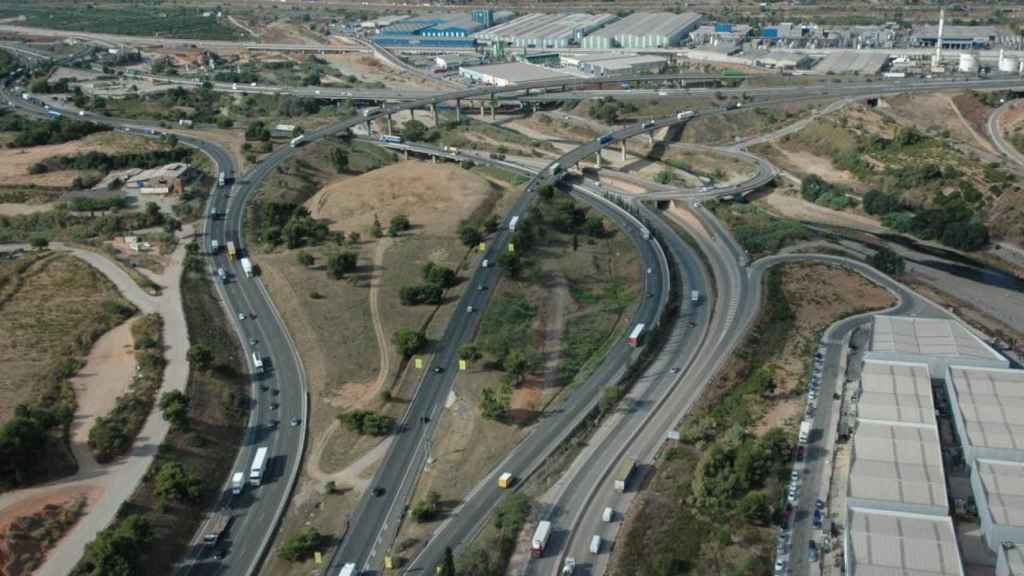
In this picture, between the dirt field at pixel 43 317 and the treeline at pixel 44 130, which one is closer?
the dirt field at pixel 43 317

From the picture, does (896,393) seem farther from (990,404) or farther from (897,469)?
(897,469)

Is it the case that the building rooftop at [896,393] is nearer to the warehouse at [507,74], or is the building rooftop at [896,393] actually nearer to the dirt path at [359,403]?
the dirt path at [359,403]

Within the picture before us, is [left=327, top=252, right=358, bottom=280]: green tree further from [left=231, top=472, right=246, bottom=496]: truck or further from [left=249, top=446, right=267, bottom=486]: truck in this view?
[left=231, top=472, right=246, bottom=496]: truck

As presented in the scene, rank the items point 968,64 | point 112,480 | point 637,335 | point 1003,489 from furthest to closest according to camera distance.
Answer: point 968,64 < point 637,335 < point 112,480 < point 1003,489

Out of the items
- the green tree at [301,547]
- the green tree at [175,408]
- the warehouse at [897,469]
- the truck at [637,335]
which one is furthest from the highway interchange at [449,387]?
the green tree at [175,408]

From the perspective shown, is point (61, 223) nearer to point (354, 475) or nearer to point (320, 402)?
point (320, 402)

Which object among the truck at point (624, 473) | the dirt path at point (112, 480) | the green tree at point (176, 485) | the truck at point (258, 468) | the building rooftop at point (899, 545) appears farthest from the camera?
the truck at point (258, 468)

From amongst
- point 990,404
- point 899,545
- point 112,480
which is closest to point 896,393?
point 990,404

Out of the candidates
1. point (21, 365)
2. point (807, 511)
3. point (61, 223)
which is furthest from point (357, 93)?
point (807, 511)
